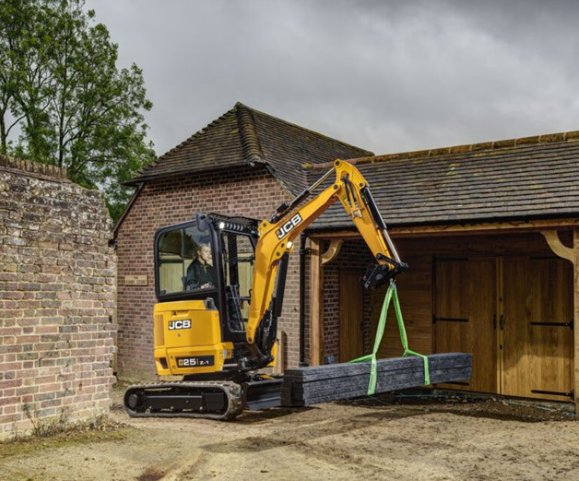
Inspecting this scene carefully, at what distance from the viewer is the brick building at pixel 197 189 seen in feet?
45.5

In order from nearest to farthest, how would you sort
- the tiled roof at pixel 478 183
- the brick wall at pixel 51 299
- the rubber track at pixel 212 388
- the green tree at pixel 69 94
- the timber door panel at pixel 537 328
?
the brick wall at pixel 51 299, the rubber track at pixel 212 388, the tiled roof at pixel 478 183, the timber door panel at pixel 537 328, the green tree at pixel 69 94

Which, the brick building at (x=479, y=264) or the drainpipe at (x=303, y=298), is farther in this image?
the drainpipe at (x=303, y=298)

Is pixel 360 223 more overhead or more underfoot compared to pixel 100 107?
more underfoot

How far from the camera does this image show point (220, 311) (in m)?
9.47

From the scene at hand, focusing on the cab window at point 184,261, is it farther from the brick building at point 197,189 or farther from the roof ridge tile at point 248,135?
the roof ridge tile at point 248,135

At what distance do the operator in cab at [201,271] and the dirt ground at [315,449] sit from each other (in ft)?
6.37

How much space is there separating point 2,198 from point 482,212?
6.96m

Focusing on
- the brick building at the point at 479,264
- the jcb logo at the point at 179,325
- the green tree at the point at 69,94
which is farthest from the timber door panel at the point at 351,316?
the green tree at the point at 69,94

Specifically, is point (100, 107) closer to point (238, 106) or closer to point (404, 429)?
point (238, 106)

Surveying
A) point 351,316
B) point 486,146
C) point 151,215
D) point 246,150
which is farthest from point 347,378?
point 151,215

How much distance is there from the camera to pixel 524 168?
11.7 meters

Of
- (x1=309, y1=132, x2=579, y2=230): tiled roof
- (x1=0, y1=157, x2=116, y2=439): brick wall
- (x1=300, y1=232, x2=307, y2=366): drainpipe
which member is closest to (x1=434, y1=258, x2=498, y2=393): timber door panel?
(x1=309, y1=132, x2=579, y2=230): tiled roof

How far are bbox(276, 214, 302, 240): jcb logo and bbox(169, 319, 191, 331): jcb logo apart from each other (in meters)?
1.77

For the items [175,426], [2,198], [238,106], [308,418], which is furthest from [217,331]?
[238,106]
